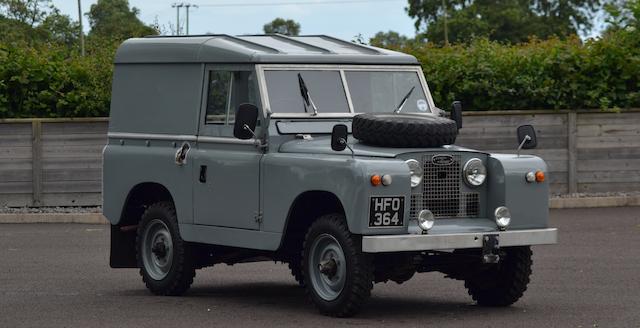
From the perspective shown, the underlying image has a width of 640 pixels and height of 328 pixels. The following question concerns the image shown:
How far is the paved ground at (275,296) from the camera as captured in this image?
11.8m

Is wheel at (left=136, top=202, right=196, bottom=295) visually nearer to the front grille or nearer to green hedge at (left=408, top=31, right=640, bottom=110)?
the front grille

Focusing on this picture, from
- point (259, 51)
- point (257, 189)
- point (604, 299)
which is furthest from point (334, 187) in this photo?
point (604, 299)

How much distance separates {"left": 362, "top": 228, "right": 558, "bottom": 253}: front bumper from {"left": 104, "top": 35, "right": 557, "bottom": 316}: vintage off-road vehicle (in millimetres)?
12

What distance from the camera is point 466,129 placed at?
2489cm

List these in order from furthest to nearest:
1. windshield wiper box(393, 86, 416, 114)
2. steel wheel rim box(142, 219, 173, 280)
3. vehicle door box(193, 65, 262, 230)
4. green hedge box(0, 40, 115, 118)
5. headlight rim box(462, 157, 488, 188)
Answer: green hedge box(0, 40, 115, 118), steel wheel rim box(142, 219, 173, 280), windshield wiper box(393, 86, 416, 114), vehicle door box(193, 65, 262, 230), headlight rim box(462, 157, 488, 188)

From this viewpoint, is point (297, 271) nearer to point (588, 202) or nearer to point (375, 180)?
point (375, 180)

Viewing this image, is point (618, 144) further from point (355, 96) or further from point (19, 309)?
point (19, 309)

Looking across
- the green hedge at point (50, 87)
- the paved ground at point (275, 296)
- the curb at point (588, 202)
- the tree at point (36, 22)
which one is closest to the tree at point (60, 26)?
the tree at point (36, 22)

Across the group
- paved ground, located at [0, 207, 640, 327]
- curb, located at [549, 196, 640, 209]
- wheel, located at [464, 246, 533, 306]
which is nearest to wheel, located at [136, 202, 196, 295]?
paved ground, located at [0, 207, 640, 327]

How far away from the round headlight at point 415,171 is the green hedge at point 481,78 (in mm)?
13429

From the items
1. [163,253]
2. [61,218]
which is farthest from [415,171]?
[61,218]

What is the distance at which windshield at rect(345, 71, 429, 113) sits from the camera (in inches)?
524

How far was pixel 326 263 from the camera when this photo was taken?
11828 millimetres

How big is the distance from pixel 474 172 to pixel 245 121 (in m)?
1.97
